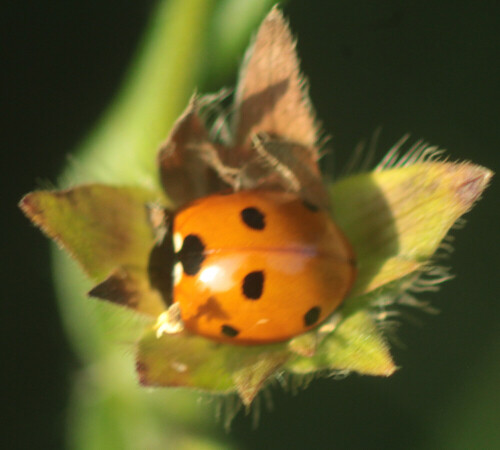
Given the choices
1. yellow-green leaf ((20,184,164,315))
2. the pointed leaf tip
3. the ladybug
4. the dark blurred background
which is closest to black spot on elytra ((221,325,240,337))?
the ladybug

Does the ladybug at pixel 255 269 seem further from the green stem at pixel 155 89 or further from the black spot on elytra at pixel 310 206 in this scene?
the green stem at pixel 155 89

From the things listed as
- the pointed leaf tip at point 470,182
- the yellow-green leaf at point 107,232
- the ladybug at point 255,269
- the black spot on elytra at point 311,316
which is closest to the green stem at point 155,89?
the yellow-green leaf at point 107,232

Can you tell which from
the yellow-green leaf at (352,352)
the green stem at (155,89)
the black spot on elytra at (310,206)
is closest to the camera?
the yellow-green leaf at (352,352)

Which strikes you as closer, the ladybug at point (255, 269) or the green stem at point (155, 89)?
the ladybug at point (255, 269)

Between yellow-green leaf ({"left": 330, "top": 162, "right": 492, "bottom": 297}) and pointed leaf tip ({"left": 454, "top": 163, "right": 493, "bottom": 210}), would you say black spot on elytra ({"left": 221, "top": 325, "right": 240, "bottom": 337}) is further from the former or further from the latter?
pointed leaf tip ({"left": 454, "top": 163, "right": 493, "bottom": 210})

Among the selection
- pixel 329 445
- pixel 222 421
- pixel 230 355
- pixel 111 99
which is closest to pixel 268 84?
pixel 230 355

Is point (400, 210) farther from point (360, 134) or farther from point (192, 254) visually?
point (360, 134)

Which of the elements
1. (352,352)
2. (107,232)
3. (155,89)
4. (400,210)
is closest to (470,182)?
(400,210)
